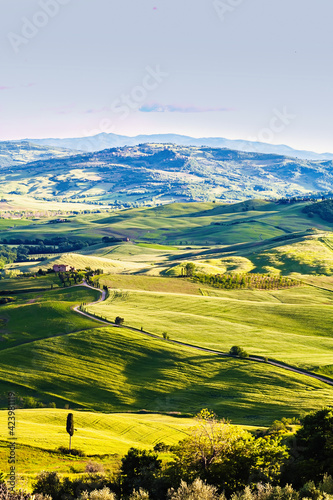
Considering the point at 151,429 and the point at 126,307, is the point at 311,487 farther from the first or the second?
the point at 126,307

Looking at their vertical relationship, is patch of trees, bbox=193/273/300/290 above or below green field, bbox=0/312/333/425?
above

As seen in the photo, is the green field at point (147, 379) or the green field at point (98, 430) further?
the green field at point (147, 379)

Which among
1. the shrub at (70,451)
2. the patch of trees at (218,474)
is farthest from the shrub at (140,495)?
the shrub at (70,451)

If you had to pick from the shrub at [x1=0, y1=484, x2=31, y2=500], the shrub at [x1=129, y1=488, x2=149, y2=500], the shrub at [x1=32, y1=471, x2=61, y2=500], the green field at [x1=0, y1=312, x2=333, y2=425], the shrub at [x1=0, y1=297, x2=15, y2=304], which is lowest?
the green field at [x1=0, y1=312, x2=333, y2=425]

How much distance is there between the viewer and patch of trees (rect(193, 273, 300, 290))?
554 ft

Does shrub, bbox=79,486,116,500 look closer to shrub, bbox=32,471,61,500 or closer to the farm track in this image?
shrub, bbox=32,471,61,500

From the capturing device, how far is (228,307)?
139875 mm

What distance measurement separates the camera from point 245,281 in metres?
175

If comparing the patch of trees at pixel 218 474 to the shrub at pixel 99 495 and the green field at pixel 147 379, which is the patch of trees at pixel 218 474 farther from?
the green field at pixel 147 379

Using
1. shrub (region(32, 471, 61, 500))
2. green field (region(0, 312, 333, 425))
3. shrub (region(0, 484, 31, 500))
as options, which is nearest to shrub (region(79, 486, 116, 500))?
shrub (region(32, 471, 61, 500))

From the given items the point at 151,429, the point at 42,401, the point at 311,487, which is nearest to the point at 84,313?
the point at 42,401

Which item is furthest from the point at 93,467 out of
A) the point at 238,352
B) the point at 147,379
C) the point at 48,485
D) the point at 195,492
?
the point at 238,352

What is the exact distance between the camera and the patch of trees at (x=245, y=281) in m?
169

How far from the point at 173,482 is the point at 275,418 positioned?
34.3 m
